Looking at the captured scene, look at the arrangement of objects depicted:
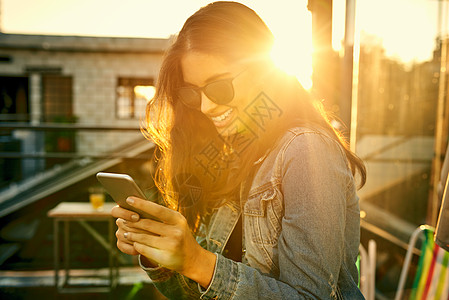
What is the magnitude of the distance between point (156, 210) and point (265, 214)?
0.36 meters

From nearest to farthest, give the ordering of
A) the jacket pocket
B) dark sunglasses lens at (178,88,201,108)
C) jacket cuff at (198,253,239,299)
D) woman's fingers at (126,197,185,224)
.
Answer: woman's fingers at (126,197,185,224) → jacket cuff at (198,253,239,299) → the jacket pocket → dark sunglasses lens at (178,88,201,108)

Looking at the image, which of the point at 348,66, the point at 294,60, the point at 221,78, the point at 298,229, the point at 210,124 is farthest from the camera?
the point at 348,66

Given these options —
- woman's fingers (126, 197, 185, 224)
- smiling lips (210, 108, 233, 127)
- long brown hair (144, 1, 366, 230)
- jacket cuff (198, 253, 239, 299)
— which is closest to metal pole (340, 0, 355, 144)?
long brown hair (144, 1, 366, 230)

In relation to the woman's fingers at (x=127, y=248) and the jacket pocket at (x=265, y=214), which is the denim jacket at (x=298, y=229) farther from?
the woman's fingers at (x=127, y=248)

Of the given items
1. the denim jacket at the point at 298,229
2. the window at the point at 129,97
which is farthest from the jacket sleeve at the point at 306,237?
the window at the point at 129,97

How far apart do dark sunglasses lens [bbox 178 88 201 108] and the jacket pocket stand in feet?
1.20

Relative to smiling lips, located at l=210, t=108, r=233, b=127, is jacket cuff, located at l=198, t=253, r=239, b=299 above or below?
below

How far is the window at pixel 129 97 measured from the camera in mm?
10984

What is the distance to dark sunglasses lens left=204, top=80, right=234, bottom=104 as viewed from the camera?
107 cm

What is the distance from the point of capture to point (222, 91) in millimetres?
1070

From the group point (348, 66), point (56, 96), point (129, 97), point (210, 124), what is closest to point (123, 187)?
point (210, 124)

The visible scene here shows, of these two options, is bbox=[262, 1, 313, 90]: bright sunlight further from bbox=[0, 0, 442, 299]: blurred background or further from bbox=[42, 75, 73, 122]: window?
bbox=[42, 75, 73, 122]: window

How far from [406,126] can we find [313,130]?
3005 millimetres

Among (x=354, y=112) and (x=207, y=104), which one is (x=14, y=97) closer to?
(x=354, y=112)
